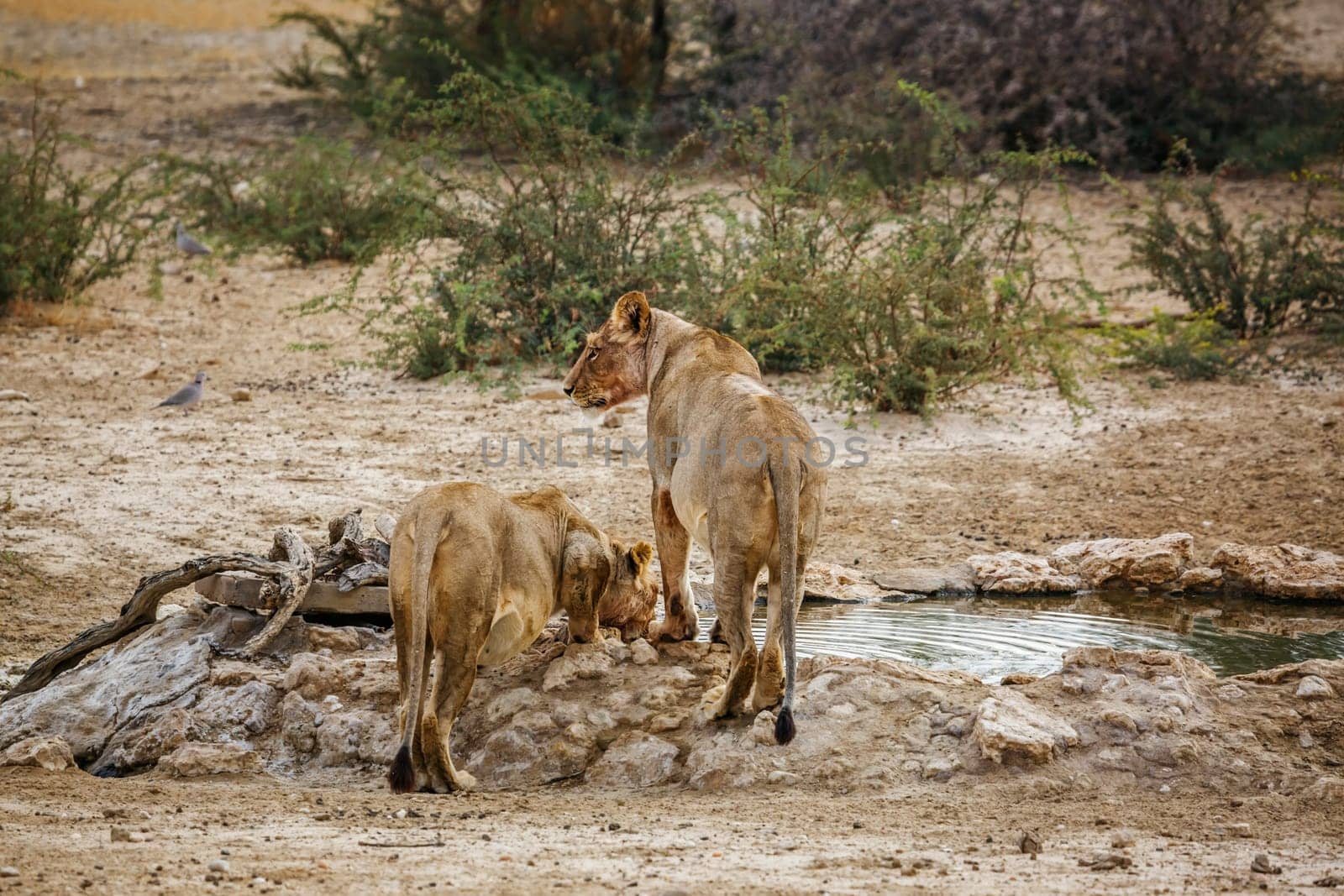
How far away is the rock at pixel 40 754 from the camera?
5.42 metres

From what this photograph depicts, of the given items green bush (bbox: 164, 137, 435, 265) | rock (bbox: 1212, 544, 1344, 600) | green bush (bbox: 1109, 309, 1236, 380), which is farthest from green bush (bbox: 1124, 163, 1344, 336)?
green bush (bbox: 164, 137, 435, 265)

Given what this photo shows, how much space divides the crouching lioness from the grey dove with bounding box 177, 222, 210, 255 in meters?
10.5

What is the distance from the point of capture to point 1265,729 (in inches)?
204

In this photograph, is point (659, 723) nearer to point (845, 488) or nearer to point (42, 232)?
point (845, 488)

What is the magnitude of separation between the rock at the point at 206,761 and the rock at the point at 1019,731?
8.46 feet

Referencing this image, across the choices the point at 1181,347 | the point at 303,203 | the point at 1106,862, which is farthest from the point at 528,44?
the point at 1106,862

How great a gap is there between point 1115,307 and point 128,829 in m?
11.9

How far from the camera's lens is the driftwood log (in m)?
6.14

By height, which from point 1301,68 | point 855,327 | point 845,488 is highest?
point 1301,68

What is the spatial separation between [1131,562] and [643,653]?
322cm

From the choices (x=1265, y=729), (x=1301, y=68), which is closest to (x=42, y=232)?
(x=1265, y=729)

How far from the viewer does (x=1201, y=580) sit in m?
7.93

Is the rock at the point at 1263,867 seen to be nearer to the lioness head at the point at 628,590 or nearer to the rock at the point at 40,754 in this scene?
the lioness head at the point at 628,590

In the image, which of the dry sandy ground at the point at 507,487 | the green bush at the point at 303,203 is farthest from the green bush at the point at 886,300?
the green bush at the point at 303,203
